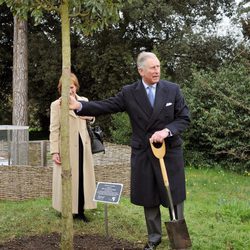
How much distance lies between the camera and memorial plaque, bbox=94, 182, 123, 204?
189 inches

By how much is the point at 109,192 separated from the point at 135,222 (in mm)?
949

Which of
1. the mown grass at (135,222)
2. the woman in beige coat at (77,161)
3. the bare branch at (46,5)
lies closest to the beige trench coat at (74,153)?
the woman in beige coat at (77,161)

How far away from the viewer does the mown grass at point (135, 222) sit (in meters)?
5.05

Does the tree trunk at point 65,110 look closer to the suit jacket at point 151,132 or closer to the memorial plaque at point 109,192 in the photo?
the suit jacket at point 151,132

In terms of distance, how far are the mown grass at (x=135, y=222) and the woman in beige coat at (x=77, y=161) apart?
0.75ft

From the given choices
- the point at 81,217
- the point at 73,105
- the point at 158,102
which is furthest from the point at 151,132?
the point at 81,217

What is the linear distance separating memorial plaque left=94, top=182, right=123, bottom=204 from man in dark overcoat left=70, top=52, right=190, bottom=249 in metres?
0.26

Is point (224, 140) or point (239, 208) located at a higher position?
point (224, 140)

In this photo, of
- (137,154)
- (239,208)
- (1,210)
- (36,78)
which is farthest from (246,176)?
(36,78)

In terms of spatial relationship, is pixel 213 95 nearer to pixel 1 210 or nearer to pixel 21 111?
pixel 21 111

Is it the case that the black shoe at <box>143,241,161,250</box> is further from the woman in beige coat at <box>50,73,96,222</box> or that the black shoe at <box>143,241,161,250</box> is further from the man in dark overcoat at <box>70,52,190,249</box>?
the woman in beige coat at <box>50,73,96,222</box>

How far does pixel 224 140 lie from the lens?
458 inches

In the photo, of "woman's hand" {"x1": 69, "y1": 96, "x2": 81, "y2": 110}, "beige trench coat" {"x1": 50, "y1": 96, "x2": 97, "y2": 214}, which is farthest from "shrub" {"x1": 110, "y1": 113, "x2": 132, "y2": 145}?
"woman's hand" {"x1": 69, "y1": 96, "x2": 81, "y2": 110}

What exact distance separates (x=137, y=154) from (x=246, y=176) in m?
6.99
